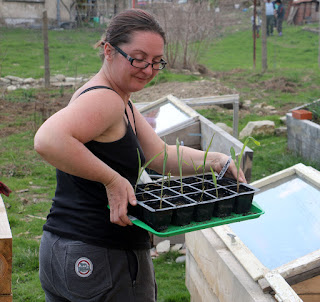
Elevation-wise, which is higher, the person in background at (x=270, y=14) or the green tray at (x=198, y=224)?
the person in background at (x=270, y=14)

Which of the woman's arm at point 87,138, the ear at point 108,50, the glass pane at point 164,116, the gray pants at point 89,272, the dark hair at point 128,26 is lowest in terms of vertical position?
the glass pane at point 164,116

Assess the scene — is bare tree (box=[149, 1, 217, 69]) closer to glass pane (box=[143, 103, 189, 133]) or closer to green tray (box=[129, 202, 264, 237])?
glass pane (box=[143, 103, 189, 133])

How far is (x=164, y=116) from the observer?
6.01 metres

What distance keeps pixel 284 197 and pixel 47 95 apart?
9008mm

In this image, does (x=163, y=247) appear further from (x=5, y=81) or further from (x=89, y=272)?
(x=5, y=81)

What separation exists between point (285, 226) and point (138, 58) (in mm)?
1420

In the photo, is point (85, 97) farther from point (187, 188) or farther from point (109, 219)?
point (187, 188)

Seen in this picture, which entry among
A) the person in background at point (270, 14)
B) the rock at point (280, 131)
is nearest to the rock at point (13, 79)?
the rock at point (280, 131)

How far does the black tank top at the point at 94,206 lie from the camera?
1980 millimetres

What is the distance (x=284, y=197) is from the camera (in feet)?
10.2

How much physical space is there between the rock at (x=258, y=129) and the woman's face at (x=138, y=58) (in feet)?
20.0

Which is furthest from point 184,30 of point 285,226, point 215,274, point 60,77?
point 215,274

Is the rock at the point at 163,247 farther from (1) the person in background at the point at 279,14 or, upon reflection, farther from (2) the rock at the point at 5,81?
(1) the person in background at the point at 279,14

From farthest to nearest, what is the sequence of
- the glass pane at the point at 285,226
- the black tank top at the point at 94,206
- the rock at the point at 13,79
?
the rock at the point at 13,79
the glass pane at the point at 285,226
the black tank top at the point at 94,206
